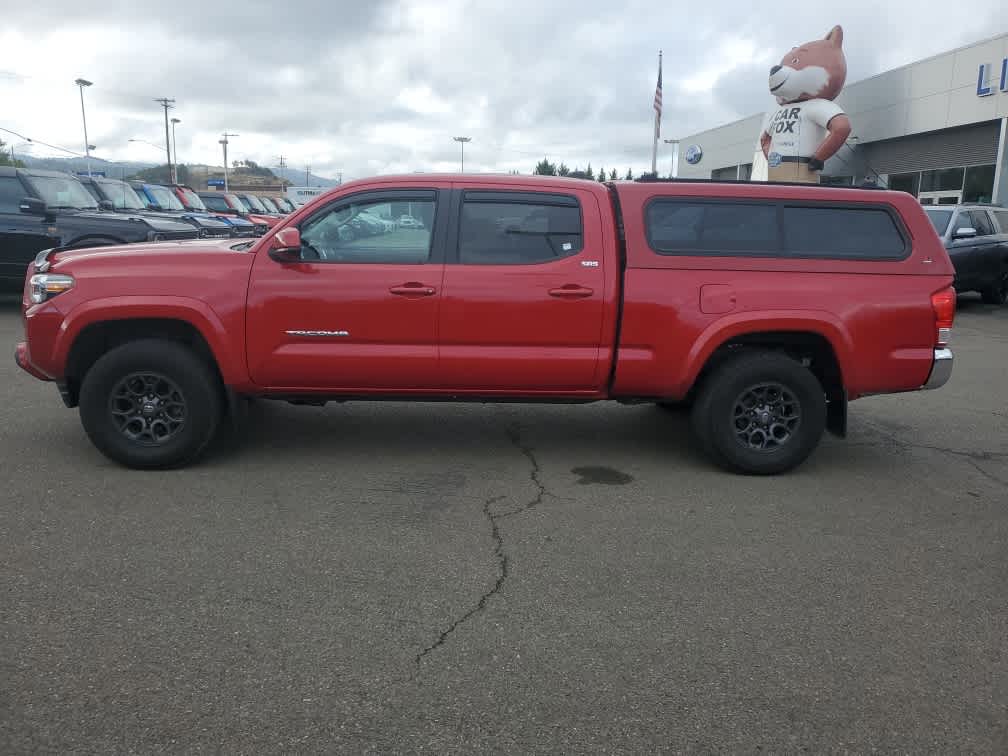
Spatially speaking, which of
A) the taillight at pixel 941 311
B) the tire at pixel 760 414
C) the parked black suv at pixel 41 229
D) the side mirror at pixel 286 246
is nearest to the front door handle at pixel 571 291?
the tire at pixel 760 414

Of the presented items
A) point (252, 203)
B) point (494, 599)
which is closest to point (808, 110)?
point (252, 203)

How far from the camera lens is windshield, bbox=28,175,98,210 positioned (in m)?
12.6

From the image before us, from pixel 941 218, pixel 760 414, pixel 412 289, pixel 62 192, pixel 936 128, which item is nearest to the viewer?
pixel 412 289

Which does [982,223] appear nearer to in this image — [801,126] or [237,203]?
[801,126]

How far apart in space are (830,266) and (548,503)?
234 cm

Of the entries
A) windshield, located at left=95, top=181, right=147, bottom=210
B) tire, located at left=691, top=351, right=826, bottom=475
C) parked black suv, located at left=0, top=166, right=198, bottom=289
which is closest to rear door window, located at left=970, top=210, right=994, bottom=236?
tire, located at left=691, top=351, right=826, bottom=475

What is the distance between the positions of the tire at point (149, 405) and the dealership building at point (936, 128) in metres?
21.1

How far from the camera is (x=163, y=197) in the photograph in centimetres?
1995

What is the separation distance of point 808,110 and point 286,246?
20.7 meters

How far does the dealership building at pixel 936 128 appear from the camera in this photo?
21000mm

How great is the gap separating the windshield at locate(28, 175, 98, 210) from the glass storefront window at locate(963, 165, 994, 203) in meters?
20.0

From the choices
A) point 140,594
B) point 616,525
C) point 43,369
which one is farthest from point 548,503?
point 43,369

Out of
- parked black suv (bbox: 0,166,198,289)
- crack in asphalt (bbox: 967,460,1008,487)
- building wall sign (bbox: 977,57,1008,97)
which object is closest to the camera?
crack in asphalt (bbox: 967,460,1008,487)

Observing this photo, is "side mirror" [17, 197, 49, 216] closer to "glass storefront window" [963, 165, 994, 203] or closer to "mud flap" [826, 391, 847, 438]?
"mud flap" [826, 391, 847, 438]
